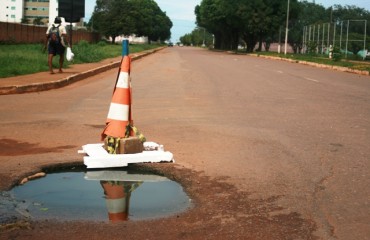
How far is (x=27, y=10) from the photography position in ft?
452

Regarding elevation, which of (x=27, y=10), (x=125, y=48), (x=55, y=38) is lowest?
(x=125, y=48)

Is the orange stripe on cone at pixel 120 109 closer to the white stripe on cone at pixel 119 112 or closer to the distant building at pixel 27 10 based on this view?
the white stripe on cone at pixel 119 112

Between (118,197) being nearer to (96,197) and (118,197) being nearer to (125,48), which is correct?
(96,197)

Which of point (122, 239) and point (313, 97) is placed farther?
point (313, 97)

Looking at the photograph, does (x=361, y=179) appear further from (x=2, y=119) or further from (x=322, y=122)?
(x=2, y=119)

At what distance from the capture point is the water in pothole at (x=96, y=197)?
4.02 meters

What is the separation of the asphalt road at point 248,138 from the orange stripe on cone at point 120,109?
63 cm

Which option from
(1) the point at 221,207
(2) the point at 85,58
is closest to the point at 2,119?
(1) the point at 221,207

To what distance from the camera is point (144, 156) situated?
220 inches

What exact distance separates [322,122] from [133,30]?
77639mm

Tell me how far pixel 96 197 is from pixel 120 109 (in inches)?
59.6

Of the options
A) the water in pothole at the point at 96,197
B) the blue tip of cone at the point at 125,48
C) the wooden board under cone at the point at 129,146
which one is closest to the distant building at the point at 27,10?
the blue tip of cone at the point at 125,48

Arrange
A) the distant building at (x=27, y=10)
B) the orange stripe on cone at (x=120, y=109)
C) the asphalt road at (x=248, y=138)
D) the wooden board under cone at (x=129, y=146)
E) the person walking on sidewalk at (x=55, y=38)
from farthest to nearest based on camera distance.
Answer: the distant building at (x=27, y=10)
the person walking on sidewalk at (x=55, y=38)
the orange stripe on cone at (x=120, y=109)
the wooden board under cone at (x=129, y=146)
the asphalt road at (x=248, y=138)

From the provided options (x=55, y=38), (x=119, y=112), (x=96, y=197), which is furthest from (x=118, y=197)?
(x=55, y=38)
